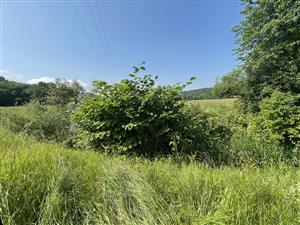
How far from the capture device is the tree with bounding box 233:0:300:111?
27.9 ft

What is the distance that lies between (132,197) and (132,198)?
10 mm

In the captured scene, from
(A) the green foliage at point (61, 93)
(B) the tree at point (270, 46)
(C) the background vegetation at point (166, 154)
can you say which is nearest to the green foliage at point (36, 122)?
(C) the background vegetation at point (166, 154)

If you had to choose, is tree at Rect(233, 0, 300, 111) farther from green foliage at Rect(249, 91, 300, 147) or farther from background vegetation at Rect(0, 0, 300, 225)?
green foliage at Rect(249, 91, 300, 147)

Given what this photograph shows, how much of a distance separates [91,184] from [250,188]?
175 centimetres

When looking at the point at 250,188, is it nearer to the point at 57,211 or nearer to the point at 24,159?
the point at 57,211

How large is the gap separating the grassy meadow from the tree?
846 centimetres

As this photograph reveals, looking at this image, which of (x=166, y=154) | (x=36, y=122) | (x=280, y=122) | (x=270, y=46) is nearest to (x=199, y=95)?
(x=270, y=46)

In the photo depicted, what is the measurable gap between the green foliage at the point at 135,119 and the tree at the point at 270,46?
23.1 feet

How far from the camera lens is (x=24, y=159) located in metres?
2.28

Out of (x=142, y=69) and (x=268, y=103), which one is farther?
(x=268, y=103)

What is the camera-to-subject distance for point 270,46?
9461mm

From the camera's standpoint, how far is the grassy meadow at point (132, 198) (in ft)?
5.42

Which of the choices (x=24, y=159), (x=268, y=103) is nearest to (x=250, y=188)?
(x=24, y=159)

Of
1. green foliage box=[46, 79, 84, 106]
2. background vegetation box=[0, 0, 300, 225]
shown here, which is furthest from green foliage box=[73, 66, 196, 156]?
green foliage box=[46, 79, 84, 106]
